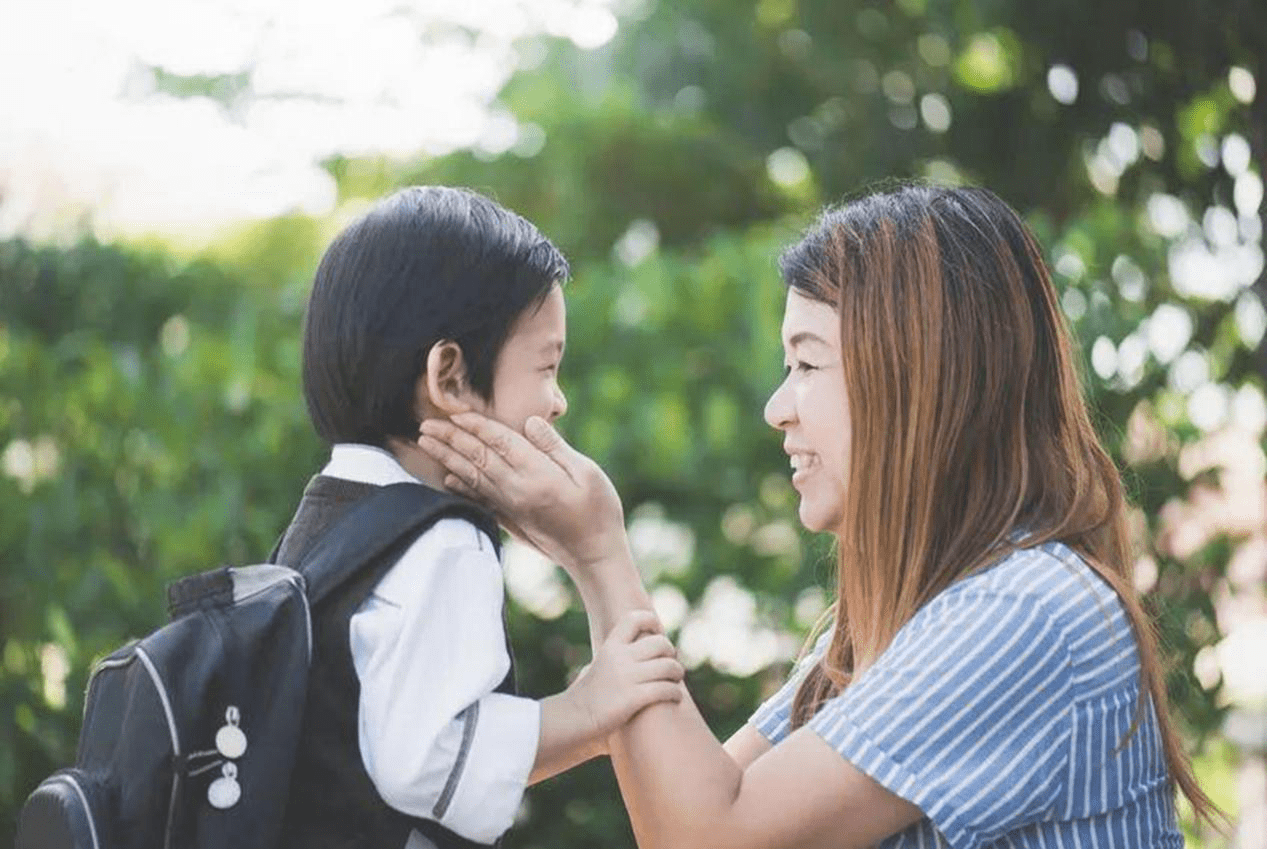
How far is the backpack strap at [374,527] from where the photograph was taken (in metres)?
1.89

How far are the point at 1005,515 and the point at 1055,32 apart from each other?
9.61 feet

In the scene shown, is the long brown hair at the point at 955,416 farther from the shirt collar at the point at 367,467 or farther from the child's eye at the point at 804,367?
the shirt collar at the point at 367,467

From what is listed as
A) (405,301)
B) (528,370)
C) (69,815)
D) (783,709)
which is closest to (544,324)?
(528,370)

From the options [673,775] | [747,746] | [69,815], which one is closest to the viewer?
[69,815]

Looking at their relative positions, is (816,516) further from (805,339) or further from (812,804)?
(812,804)

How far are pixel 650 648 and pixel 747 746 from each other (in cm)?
34

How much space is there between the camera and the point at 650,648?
6.73 feet

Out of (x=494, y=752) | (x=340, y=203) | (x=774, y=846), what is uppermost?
(x=494, y=752)

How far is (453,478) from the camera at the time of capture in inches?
80.7

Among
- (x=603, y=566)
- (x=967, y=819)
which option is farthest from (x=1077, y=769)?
(x=603, y=566)

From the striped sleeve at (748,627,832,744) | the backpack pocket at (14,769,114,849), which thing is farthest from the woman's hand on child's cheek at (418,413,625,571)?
the backpack pocket at (14,769,114,849)

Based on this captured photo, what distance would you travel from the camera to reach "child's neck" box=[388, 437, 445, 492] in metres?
2.07

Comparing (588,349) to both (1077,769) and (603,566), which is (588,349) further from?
(1077,769)

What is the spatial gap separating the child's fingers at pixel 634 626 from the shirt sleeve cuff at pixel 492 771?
19cm
